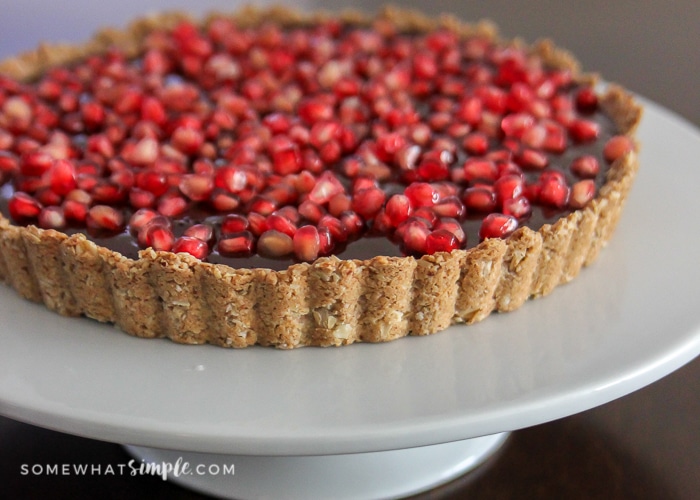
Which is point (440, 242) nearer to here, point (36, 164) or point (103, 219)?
point (103, 219)

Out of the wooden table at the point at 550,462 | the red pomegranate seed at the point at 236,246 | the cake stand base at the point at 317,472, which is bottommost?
the wooden table at the point at 550,462

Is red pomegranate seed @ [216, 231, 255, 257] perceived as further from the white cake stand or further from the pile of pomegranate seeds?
the white cake stand

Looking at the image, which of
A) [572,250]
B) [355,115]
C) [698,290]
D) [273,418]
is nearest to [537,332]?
[572,250]

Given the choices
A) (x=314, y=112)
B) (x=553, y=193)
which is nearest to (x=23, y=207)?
(x=314, y=112)

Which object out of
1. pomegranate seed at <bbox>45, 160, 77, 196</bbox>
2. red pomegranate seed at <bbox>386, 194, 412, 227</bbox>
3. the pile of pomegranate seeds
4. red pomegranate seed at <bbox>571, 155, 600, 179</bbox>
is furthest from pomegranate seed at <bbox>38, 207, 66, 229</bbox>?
red pomegranate seed at <bbox>571, 155, 600, 179</bbox>

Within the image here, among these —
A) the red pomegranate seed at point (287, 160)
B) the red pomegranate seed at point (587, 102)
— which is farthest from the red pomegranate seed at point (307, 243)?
the red pomegranate seed at point (587, 102)

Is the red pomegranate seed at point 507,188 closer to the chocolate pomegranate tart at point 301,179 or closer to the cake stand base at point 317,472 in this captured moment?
the chocolate pomegranate tart at point 301,179
